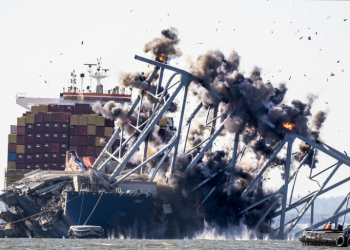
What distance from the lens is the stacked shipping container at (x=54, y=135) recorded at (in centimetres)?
13362

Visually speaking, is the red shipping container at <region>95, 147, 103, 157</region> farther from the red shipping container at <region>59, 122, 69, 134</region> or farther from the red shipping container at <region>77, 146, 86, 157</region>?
the red shipping container at <region>59, 122, 69, 134</region>

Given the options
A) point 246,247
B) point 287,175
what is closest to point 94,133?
point 287,175

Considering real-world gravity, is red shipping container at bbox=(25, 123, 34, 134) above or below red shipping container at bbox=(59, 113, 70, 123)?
below

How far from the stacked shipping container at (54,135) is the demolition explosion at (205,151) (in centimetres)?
2846

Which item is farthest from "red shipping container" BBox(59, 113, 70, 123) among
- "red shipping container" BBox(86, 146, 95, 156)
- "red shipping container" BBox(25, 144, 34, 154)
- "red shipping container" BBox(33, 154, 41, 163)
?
"red shipping container" BBox(86, 146, 95, 156)

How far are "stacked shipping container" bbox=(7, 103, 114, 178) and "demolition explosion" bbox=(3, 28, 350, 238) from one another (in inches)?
1120

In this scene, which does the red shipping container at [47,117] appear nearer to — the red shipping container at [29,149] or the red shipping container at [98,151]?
the red shipping container at [29,149]

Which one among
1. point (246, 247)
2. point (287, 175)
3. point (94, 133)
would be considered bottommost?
point (246, 247)

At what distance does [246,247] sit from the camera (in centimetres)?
7706

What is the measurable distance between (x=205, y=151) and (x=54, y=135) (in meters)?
42.0

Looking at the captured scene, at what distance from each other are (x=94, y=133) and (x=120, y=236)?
38.8 meters

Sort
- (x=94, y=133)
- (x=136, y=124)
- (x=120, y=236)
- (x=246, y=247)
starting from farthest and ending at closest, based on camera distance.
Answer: (x=94, y=133), (x=136, y=124), (x=120, y=236), (x=246, y=247)

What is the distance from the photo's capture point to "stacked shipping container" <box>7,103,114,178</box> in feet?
438

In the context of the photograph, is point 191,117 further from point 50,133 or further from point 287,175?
point 50,133
